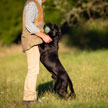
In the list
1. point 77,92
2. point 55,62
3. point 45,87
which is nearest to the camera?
point 55,62

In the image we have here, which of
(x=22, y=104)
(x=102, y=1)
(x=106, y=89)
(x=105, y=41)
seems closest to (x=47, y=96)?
(x=22, y=104)

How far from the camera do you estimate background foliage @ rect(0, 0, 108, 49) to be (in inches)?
486

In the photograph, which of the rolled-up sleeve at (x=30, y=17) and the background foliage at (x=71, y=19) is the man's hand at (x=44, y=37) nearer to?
the rolled-up sleeve at (x=30, y=17)

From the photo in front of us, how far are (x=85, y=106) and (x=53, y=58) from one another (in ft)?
3.49

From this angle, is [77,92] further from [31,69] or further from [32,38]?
[32,38]

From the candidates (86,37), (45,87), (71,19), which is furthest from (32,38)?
(86,37)

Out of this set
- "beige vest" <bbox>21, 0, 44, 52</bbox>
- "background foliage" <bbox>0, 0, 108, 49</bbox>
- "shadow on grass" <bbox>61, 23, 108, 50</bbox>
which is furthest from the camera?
"shadow on grass" <bbox>61, 23, 108, 50</bbox>

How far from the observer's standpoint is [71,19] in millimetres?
14031

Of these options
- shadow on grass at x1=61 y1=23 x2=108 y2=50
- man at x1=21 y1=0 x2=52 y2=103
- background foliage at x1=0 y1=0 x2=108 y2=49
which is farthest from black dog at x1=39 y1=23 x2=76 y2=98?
shadow on grass at x1=61 y1=23 x2=108 y2=50

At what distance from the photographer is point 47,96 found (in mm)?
5656

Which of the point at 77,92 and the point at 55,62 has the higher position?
the point at 55,62

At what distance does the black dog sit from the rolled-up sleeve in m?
0.40

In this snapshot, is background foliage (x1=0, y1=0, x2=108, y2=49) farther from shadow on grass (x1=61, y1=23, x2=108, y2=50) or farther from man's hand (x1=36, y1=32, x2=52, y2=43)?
man's hand (x1=36, y1=32, x2=52, y2=43)

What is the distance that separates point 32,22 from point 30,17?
0.34ft
